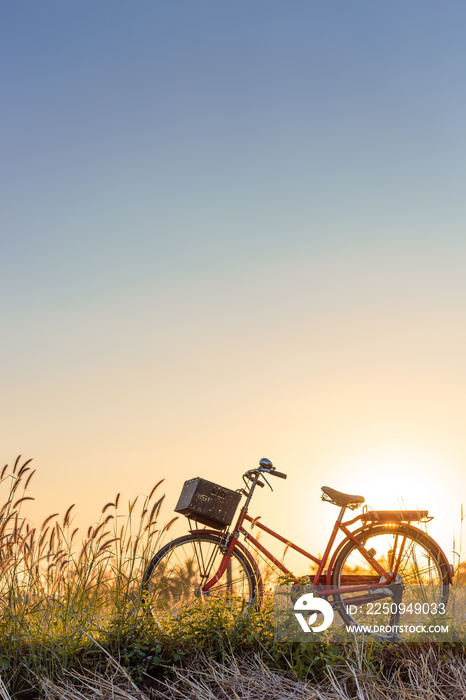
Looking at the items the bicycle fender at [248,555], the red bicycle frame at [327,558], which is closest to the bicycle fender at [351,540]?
the red bicycle frame at [327,558]

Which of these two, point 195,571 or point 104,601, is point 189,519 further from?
point 104,601

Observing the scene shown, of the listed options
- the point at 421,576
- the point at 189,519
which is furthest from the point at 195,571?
the point at 421,576

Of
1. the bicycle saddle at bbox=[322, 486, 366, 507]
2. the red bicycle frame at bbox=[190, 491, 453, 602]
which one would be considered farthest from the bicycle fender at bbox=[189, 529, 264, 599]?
the bicycle saddle at bbox=[322, 486, 366, 507]

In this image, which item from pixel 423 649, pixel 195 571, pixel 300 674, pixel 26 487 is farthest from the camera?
pixel 195 571

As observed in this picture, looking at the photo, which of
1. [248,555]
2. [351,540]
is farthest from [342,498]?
[248,555]

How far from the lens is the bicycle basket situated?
223 inches

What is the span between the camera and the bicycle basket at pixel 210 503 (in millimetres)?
5656

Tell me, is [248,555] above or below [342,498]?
below

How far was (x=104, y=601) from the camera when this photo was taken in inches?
197

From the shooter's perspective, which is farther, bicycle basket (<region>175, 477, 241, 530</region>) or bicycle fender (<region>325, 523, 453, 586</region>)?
bicycle basket (<region>175, 477, 241, 530</region>)

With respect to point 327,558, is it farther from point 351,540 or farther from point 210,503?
point 210,503

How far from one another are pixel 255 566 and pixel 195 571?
0.53 meters

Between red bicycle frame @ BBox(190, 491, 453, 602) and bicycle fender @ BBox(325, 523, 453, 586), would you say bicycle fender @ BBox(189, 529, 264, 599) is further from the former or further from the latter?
bicycle fender @ BBox(325, 523, 453, 586)

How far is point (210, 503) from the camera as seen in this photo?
18.6ft
